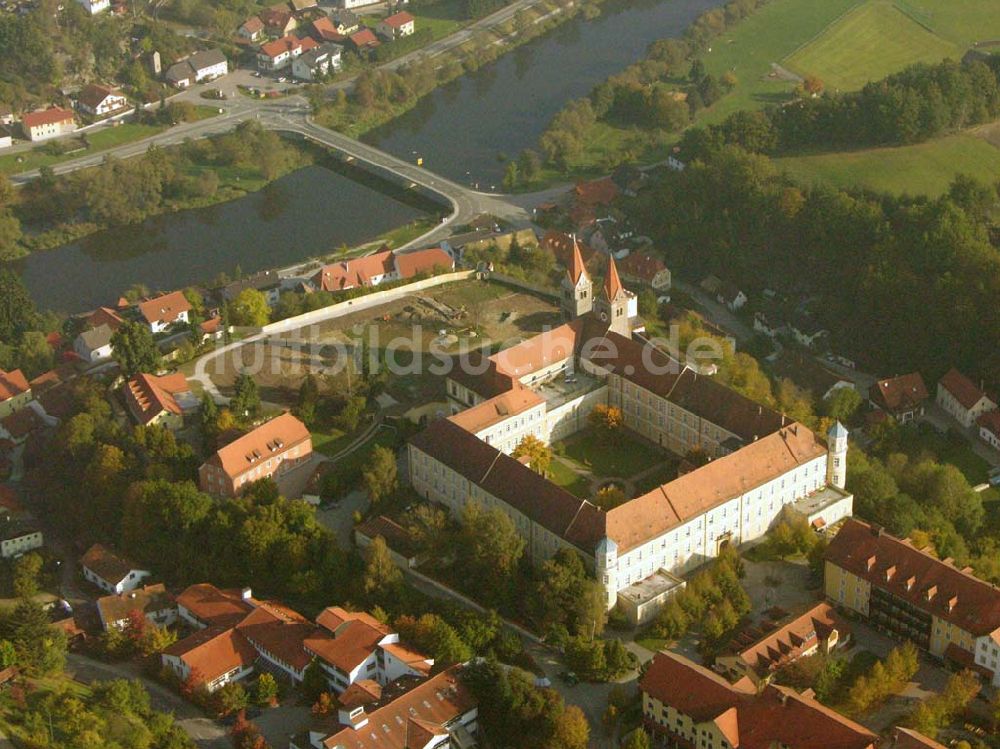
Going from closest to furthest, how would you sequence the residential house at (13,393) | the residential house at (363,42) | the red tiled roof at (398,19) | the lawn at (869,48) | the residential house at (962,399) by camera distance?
1. the residential house at (962,399)
2. the residential house at (13,393)
3. the lawn at (869,48)
4. the residential house at (363,42)
5. the red tiled roof at (398,19)

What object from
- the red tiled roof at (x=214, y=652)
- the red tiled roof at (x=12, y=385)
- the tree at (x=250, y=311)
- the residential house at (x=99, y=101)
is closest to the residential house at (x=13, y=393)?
the red tiled roof at (x=12, y=385)

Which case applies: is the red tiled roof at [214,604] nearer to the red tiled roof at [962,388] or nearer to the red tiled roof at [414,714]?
the red tiled roof at [414,714]

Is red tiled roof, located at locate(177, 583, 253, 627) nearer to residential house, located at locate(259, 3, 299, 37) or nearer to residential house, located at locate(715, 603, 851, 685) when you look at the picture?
residential house, located at locate(715, 603, 851, 685)

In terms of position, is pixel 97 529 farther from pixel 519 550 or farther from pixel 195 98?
pixel 195 98

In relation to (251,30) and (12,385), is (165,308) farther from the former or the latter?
(251,30)

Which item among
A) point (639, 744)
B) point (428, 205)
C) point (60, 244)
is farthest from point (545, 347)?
point (60, 244)

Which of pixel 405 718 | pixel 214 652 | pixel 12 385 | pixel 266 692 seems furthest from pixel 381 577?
pixel 12 385

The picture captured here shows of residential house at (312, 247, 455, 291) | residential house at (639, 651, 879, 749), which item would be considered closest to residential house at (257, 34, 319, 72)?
residential house at (312, 247, 455, 291)
